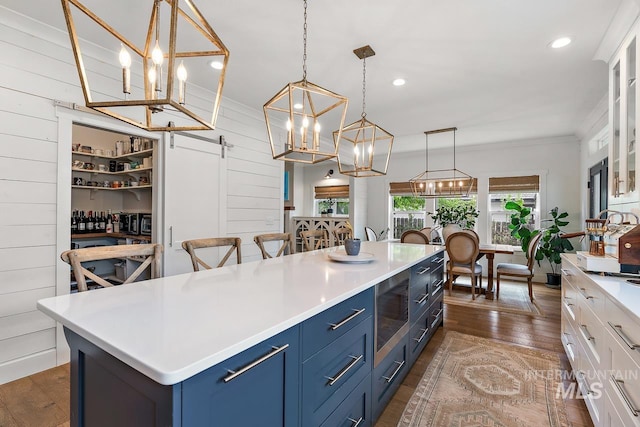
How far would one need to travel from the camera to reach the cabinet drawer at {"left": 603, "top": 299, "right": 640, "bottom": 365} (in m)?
1.15

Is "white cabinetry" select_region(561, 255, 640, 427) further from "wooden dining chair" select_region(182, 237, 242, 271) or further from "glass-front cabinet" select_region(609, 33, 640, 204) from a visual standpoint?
"wooden dining chair" select_region(182, 237, 242, 271)

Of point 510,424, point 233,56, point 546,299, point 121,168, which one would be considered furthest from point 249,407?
point 546,299

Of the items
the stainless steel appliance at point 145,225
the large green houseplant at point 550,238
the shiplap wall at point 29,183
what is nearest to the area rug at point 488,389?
the shiplap wall at point 29,183

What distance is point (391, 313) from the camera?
1.99 meters

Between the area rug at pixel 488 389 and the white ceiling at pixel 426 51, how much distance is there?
2.72 meters

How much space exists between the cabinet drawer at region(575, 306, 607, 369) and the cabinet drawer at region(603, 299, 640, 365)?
13 cm

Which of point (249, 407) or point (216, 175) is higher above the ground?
point (216, 175)

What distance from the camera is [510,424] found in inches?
73.7

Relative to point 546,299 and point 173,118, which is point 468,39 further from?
point 546,299

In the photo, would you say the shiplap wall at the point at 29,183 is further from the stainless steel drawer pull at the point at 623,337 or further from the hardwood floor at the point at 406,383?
the stainless steel drawer pull at the point at 623,337

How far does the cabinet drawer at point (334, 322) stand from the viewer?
1.20 m

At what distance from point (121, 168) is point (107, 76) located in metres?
2.15

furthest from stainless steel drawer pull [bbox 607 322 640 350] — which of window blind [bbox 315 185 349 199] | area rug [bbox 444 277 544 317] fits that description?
window blind [bbox 315 185 349 199]

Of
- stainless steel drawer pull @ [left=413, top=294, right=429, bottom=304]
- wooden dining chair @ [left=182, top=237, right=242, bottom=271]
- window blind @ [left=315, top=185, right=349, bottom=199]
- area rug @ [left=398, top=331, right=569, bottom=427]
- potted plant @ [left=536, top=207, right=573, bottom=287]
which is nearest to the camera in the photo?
area rug @ [left=398, top=331, right=569, bottom=427]
